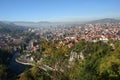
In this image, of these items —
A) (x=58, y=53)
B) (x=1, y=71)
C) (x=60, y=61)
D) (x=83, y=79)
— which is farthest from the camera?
(x=58, y=53)

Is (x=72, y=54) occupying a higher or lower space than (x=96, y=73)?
lower

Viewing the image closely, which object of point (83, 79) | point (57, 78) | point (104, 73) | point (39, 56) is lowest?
point (39, 56)

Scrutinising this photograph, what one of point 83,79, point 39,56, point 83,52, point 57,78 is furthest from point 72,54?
point 83,79

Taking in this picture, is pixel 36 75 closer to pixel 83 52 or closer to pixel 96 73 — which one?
pixel 96 73

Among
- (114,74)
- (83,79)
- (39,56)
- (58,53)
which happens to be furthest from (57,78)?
(39,56)

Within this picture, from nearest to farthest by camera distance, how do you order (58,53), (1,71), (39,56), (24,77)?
(24,77) < (1,71) < (58,53) < (39,56)

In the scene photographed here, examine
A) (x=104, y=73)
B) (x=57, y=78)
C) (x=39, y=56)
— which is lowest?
(x=39, y=56)

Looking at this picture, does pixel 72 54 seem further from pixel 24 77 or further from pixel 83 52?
pixel 24 77

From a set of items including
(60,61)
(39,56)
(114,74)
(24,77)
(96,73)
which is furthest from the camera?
(39,56)

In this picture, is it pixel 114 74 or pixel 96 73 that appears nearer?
pixel 114 74
